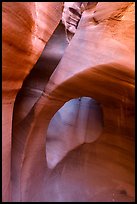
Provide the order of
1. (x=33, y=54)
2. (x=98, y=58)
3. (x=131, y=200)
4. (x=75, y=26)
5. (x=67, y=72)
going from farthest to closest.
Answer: (x=131, y=200), (x=75, y=26), (x=67, y=72), (x=98, y=58), (x=33, y=54)

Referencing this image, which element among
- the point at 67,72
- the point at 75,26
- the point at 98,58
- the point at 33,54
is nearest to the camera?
the point at 33,54

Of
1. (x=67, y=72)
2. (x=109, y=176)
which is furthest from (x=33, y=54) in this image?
(x=109, y=176)

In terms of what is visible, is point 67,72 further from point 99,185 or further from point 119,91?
point 99,185

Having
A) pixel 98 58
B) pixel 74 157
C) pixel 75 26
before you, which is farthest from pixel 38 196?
pixel 75 26

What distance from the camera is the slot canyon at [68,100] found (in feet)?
5.92

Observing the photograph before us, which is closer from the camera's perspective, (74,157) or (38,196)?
(38,196)

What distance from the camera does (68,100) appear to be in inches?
115

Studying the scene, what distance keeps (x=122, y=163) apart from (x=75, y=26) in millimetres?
2122

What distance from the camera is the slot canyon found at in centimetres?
181

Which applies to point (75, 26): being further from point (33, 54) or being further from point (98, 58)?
point (33, 54)

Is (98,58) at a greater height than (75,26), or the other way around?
(75,26)

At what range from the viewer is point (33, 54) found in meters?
1.86

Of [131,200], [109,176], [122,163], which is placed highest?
[122,163]

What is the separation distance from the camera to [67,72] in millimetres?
2521
